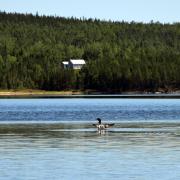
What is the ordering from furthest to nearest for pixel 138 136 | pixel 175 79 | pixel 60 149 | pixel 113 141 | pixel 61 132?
1. pixel 175 79
2. pixel 61 132
3. pixel 138 136
4. pixel 113 141
5. pixel 60 149

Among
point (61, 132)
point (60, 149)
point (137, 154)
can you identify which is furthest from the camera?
point (61, 132)

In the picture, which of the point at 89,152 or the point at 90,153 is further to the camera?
the point at 89,152

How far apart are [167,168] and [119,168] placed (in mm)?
1807

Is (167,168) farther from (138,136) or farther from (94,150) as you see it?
(138,136)

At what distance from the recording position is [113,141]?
152ft

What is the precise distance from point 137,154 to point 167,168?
495 cm

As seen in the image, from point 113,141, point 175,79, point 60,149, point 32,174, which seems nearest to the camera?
point 32,174

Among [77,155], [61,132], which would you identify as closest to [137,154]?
[77,155]

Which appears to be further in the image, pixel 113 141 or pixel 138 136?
pixel 138 136

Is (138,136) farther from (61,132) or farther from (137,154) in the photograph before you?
(137,154)

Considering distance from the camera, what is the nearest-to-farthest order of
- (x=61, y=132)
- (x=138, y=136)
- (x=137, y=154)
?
(x=137, y=154) → (x=138, y=136) → (x=61, y=132)

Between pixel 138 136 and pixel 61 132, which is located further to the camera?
pixel 61 132

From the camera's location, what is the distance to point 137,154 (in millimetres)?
38375

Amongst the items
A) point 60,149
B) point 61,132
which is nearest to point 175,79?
point 61,132
